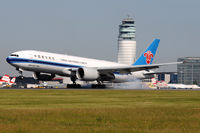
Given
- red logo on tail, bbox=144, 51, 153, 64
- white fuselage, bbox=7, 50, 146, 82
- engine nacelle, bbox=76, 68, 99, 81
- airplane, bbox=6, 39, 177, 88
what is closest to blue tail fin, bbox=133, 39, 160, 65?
red logo on tail, bbox=144, 51, 153, 64

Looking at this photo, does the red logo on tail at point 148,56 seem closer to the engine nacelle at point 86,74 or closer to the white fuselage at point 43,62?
the engine nacelle at point 86,74

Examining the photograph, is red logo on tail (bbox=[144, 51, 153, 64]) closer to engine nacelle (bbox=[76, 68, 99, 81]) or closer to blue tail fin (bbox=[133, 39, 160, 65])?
blue tail fin (bbox=[133, 39, 160, 65])

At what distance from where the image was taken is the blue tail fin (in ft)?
236

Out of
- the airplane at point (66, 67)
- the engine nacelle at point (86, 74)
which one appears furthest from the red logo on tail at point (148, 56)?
the engine nacelle at point (86, 74)

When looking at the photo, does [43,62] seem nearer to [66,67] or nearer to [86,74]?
[66,67]

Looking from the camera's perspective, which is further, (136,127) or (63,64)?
(63,64)

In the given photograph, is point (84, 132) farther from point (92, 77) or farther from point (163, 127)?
point (92, 77)

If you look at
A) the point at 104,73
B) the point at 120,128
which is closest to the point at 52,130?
the point at 120,128

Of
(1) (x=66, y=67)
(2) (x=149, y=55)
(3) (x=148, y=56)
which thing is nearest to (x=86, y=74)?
(1) (x=66, y=67)

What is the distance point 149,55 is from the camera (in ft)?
239

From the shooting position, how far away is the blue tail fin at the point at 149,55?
236 ft

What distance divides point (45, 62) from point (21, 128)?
139 ft

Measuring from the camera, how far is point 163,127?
18.2 m

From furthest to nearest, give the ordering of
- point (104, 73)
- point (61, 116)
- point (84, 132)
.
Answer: point (104, 73) → point (61, 116) → point (84, 132)
